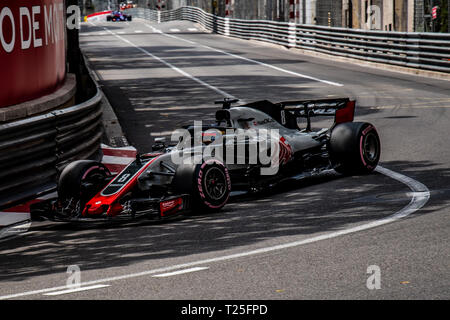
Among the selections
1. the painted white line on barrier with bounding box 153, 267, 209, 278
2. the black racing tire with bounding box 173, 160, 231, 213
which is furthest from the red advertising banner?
the painted white line on barrier with bounding box 153, 267, 209, 278

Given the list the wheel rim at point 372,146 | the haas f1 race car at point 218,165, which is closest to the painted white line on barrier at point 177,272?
the haas f1 race car at point 218,165

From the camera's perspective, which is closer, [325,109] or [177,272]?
[177,272]

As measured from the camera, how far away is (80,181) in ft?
33.5

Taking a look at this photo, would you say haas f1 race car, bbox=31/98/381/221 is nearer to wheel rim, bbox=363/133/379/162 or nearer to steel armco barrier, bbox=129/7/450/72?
wheel rim, bbox=363/133/379/162

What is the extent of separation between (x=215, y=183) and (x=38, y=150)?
3042 mm

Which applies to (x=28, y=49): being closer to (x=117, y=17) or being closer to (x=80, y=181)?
(x=80, y=181)

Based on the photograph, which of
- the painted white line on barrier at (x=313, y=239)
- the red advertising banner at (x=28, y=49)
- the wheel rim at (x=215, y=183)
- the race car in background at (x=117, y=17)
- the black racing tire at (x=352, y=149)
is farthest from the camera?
the race car in background at (x=117, y=17)

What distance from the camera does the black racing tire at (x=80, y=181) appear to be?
10.1 m

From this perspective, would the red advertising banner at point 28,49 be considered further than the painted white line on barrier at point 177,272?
Yes

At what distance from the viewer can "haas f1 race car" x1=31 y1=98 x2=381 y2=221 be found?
9.63 metres

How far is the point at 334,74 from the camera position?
92.4 feet

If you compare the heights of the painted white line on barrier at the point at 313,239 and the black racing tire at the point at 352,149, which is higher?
the black racing tire at the point at 352,149

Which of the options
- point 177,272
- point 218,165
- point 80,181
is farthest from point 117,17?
point 177,272

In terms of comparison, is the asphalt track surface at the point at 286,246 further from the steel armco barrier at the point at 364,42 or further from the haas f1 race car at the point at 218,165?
the steel armco barrier at the point at 364,42
